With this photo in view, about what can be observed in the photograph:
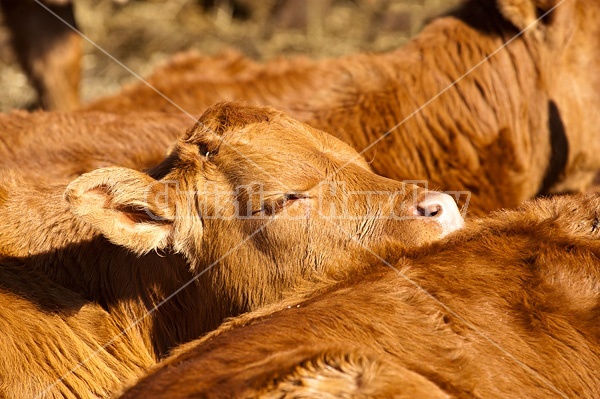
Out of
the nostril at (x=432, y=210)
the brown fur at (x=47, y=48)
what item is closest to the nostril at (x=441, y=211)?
the nostril at (x=432, y=210)

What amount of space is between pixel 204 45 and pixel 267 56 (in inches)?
45.0

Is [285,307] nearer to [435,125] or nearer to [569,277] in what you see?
[569,277]

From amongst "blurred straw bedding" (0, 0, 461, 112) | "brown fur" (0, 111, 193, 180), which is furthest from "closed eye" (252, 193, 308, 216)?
"blurred straw bedding" (0, 0, 461, 112)

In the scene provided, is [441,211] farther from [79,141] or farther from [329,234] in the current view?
[79,141]

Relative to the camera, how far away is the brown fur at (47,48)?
912 centimetres

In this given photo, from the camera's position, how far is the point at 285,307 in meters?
3.60

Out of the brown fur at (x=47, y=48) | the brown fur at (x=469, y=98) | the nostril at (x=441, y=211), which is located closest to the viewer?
the nostril at (x=441, y=211)

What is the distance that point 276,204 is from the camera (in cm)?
409

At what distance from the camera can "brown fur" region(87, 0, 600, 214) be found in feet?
18.7

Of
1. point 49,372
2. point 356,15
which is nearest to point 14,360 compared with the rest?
point 49,372

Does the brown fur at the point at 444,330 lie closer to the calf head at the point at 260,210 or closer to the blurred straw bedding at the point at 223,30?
the calf head at the point at 260,210

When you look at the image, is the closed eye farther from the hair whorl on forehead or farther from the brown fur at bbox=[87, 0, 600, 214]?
the brown fur at bbox=[87, 0, 600, 214]

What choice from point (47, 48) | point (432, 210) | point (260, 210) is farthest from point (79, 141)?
point (47, 48)

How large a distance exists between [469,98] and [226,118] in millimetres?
2307
